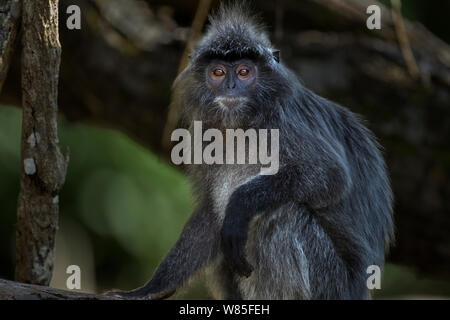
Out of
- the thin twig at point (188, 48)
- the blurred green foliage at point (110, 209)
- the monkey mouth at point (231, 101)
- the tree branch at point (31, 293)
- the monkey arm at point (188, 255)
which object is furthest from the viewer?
the blurred green foliage at point (110, 209)

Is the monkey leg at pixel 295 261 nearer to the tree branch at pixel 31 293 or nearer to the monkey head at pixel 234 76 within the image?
the monkey head at pixel 234 76

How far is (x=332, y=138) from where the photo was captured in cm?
571

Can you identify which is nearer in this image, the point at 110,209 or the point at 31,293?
the point at 31,293

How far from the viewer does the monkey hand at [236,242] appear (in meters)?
4.96

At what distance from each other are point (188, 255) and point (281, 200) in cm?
126

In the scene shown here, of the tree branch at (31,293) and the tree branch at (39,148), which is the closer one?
the tree branch at (31,293)

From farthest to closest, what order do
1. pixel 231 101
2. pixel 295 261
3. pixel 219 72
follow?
1. pixel 219 72
2. pixel 231 101
3. pixel 295 261

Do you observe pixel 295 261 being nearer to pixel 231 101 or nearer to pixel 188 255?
pixel 188 255

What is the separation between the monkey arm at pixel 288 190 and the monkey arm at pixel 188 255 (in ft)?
2.49

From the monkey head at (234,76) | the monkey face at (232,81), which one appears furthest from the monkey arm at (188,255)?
the monkey face at (232,81)

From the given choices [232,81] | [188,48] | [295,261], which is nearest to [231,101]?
[232,81]

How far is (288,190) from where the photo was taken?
5270mm

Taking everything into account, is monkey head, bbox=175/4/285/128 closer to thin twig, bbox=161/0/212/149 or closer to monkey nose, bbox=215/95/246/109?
monkey nose, bbox=215/95/246/109

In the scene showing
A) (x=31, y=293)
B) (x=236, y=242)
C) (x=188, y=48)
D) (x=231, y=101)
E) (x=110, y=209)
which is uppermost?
(x=188, y=48)
